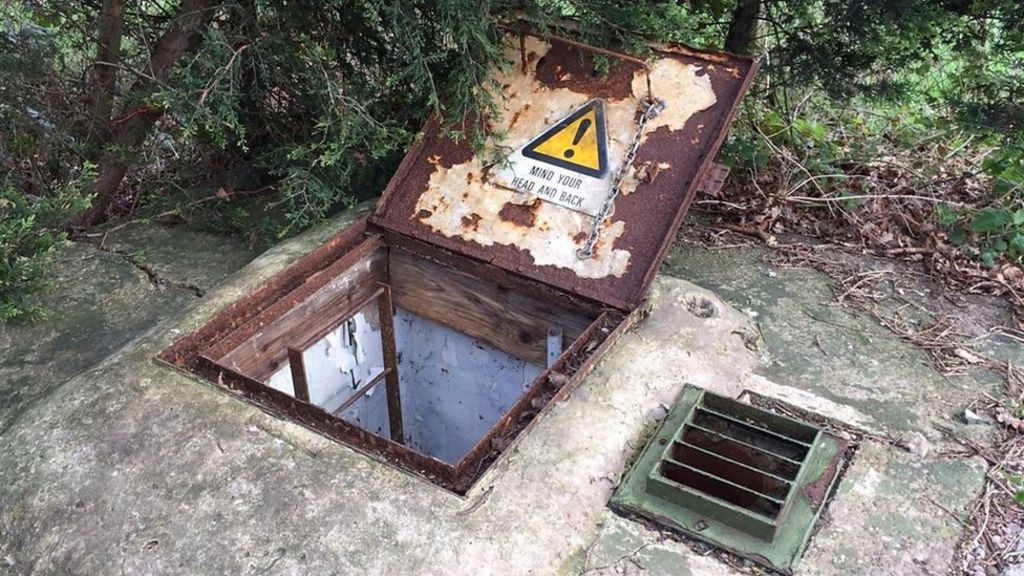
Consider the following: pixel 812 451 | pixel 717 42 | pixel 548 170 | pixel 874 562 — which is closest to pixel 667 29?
pixel 548 170

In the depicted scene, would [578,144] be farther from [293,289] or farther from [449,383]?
[449,383]

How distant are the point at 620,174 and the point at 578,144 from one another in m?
0.21

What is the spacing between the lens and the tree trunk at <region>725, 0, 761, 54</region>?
13.1 ft

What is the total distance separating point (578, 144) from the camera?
3039 mm

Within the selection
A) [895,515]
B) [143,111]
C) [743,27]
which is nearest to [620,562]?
[895,515]

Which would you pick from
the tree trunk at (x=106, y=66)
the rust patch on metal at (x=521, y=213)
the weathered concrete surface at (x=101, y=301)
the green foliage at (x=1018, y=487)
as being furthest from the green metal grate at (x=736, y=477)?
the tree trunk at (x=106, y=66)

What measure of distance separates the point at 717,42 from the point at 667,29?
128 centimetres

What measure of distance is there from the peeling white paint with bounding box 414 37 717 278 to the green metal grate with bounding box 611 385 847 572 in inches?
25.6

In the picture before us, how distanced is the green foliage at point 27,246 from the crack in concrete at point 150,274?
0.36 meters

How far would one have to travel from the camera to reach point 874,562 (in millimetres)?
1980

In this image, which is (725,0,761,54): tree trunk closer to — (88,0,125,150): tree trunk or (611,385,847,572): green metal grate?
(611,385,847,572): green metal grate

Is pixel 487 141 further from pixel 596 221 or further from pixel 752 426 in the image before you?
pixel 752 426

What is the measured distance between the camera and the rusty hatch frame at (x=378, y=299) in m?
2.15

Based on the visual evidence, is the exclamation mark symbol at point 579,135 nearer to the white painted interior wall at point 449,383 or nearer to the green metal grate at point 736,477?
the white painted interior wall at point 449,383
